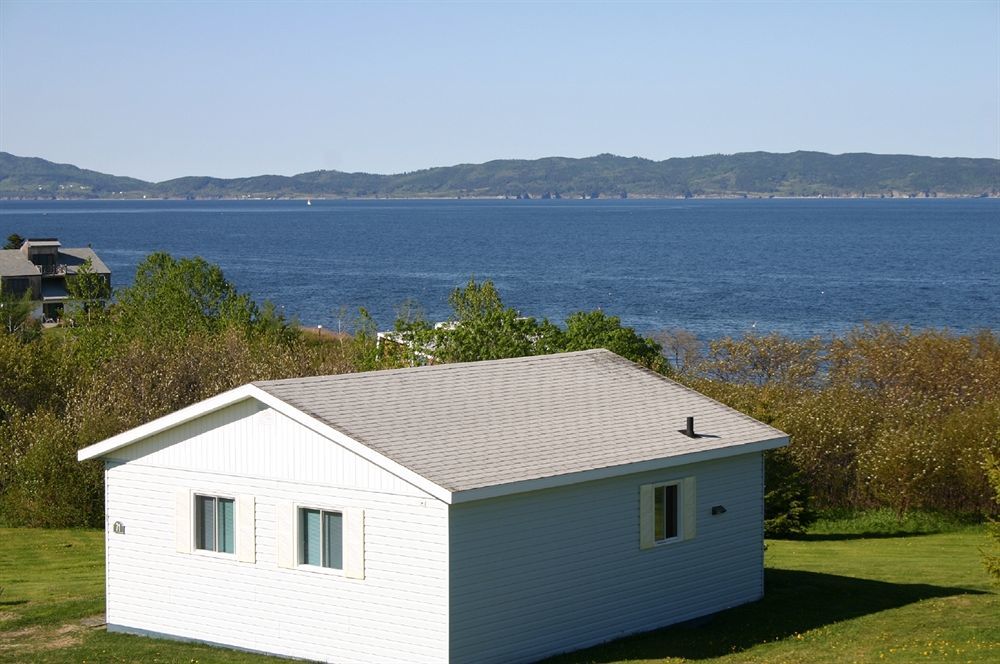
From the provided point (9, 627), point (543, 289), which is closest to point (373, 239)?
point (543, 289)

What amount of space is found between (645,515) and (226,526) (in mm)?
6025

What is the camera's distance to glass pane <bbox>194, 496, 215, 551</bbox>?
19.4 metres

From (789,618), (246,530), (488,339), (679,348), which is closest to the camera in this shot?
(246,530)

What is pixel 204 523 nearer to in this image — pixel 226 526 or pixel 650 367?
pixel 226 526

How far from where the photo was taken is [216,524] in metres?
19.3

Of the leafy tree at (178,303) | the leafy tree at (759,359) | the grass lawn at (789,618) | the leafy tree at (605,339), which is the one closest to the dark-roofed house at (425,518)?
the grass lawn at (789,618)

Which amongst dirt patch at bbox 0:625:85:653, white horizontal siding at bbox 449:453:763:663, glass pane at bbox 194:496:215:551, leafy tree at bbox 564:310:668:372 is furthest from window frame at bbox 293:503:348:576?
leafy tree at bbox 564:310:668:372

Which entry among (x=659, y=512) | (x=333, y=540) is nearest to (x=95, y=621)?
A: (x=333, y=540)

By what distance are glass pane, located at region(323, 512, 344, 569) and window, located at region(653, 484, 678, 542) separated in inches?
186

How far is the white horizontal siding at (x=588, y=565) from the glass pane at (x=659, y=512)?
0.19 m

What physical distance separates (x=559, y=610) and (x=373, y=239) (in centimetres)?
17759

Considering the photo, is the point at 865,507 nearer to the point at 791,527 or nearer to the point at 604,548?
the point at 791,527

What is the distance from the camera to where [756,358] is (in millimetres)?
45938

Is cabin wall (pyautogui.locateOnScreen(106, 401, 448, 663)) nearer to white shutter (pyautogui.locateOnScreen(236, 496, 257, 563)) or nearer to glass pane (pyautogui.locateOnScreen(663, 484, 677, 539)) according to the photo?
white shutter (pyautogui.locateOnScreen(236, 496, 257, 563))
